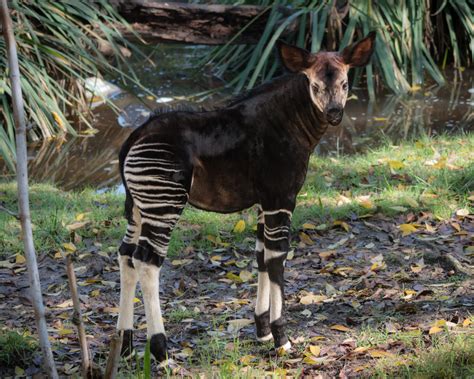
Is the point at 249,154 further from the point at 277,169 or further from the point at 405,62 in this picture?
the point at 405,62

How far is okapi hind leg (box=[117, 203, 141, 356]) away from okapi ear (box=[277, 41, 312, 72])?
1.08m

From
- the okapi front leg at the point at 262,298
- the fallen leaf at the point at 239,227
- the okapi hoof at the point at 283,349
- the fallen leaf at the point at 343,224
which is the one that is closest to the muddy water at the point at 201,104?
the fallen leaf at the point at 239,227

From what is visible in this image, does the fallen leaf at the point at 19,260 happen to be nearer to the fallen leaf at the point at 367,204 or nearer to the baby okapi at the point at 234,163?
the baby okapi at the point at 234,163

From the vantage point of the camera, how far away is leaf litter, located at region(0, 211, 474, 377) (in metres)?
4.40

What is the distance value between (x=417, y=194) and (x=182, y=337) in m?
2.68

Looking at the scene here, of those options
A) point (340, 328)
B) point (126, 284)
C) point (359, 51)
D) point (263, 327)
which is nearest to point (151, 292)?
point (126, 284)

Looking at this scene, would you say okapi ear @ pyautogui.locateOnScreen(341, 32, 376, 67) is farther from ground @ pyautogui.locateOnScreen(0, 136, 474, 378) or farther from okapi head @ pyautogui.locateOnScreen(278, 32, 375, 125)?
ground @ pyautogui.locateOnScreen(0, 136, 474, 378)

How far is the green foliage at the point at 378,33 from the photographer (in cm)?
1022

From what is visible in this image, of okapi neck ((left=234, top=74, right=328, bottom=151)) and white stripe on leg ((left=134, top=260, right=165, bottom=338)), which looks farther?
okapi neck ((left=234, top=74, right=328, bottom=151))

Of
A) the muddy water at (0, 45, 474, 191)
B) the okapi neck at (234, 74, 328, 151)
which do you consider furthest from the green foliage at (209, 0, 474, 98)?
the okapi neck at (234, 74, 328, 151)

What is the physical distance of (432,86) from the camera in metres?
10.9

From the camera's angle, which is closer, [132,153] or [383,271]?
[132,153]

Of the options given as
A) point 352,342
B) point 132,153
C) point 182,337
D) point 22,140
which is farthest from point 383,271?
point 22,140

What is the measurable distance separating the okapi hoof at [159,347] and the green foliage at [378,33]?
5903mm
